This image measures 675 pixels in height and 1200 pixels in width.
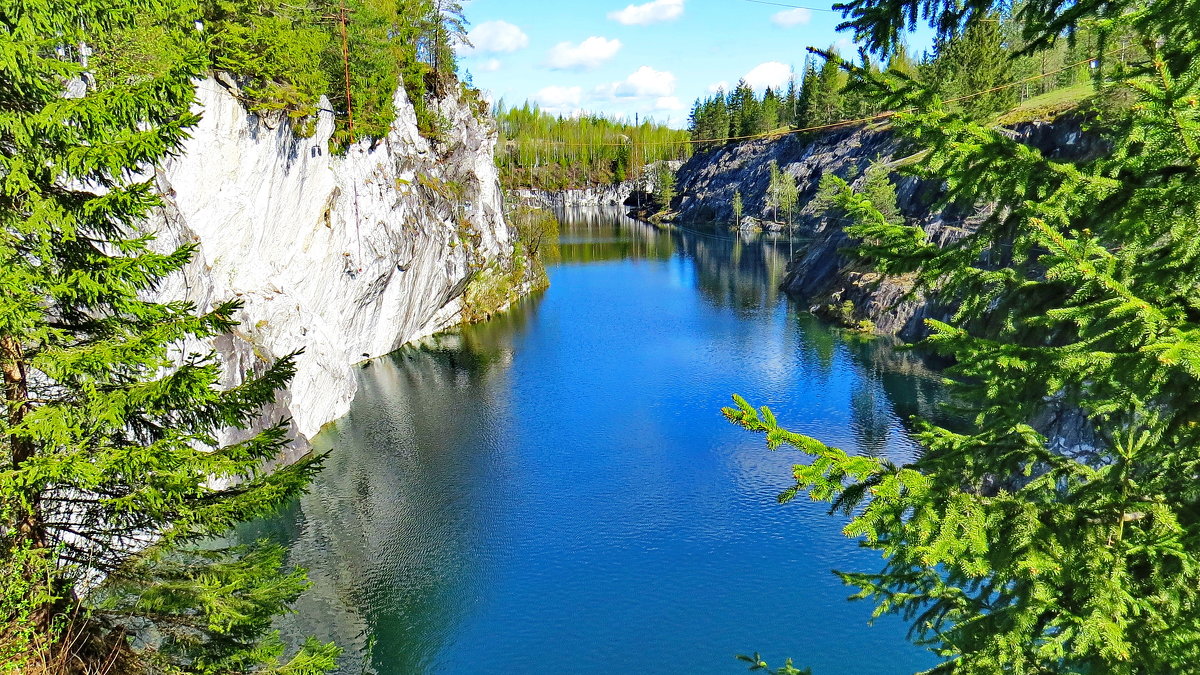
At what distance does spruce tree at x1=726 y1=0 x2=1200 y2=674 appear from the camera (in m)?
4.46

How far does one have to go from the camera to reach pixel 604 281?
65125mm

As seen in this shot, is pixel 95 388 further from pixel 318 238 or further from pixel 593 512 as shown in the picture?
pixel 318 238

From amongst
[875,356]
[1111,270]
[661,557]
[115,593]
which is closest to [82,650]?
[115,593]

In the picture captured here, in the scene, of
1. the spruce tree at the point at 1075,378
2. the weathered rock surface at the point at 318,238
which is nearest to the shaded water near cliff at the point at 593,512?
the weathered rock surface at the point at 318,238

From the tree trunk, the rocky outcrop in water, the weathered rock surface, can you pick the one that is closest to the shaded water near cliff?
the weathered rock surface

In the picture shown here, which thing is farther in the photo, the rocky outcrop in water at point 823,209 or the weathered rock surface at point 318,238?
the rocky outcrop in water at point 823,209

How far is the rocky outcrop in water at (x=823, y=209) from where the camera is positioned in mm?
42531

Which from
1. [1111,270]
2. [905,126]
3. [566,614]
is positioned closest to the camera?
[1111,270]

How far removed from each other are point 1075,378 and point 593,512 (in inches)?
783

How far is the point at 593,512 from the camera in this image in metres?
23.8

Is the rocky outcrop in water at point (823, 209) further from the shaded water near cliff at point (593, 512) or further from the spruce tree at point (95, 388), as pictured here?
the spruce tree at point (95, 388)

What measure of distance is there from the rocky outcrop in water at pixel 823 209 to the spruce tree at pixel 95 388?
237 inches

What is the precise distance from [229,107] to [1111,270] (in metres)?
27.1

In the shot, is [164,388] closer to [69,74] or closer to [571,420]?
[69,74]
